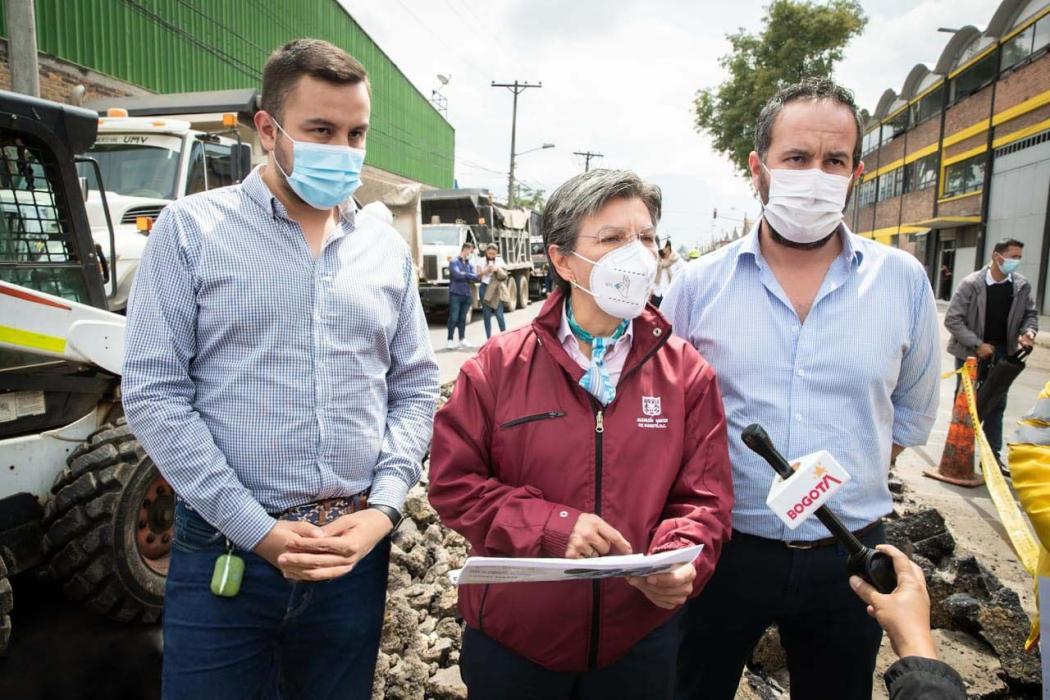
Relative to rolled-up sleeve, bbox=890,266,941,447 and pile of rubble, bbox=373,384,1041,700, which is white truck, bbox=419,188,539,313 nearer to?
pile of rubble, bbox=373,384,1041,700

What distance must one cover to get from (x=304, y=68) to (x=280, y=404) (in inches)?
33.3

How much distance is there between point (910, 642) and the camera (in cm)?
128

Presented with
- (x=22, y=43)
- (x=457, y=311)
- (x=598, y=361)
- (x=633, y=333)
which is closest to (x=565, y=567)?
(x=598, y=361)

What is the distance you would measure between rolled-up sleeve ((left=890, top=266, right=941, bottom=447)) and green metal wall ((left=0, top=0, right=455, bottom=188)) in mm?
14181

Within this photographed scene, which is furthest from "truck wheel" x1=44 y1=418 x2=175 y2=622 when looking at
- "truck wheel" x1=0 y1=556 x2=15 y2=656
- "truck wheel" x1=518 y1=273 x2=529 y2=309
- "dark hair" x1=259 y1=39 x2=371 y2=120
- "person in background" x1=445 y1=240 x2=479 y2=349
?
"truck wheel" x1=518 y1=273 x2=529 y2=309

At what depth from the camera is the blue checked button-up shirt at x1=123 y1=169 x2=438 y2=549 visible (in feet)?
5.15

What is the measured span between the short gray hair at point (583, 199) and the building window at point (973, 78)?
32872mm

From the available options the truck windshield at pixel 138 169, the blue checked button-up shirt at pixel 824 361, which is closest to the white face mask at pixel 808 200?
the blue checked button-up shirt at pixel 824 361

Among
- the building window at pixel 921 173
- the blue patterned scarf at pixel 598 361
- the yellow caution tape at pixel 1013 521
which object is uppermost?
the building window at pixel 921 173

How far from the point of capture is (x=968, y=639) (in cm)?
339

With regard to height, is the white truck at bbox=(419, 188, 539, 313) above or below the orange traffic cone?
above

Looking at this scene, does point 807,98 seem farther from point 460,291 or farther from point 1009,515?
point 460,291

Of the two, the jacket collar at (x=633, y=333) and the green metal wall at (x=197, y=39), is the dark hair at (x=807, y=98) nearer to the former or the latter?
the jacket collar at (x=633, y=333)

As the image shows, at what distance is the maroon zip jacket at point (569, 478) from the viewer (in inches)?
64.2
